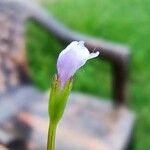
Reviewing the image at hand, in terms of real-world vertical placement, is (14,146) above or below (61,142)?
below

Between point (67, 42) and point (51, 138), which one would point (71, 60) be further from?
point (67, 42)

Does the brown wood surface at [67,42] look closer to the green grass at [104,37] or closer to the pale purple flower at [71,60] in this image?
the green grass at [104,37]

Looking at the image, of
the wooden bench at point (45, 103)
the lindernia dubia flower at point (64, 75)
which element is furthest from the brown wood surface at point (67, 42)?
the lindernia dubia flower at point (64, 75)

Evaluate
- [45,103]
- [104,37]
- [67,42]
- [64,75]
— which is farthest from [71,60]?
[104,37]

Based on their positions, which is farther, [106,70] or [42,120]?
[106,70]

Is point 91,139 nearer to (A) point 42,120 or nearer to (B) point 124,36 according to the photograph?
(A) point 42,120

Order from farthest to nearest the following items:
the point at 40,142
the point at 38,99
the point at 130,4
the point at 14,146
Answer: the point at 130,4
the point at 38,99
the point at 40,142
the point at 14,146

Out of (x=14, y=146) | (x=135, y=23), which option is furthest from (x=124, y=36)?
(x=14, y=146)

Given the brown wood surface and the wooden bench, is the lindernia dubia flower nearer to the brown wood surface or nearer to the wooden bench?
the wooden bench
